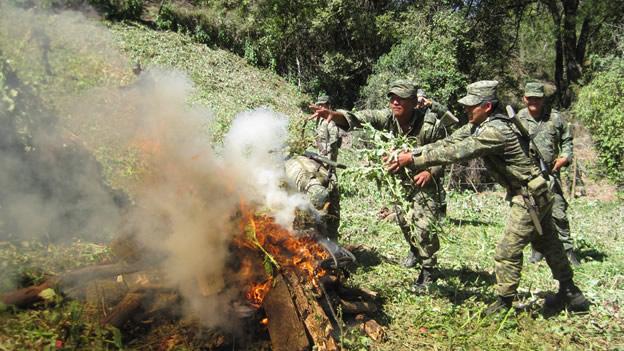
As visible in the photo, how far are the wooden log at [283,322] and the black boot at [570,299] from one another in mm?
2815

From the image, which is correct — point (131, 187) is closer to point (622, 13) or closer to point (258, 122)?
point (258, 122)

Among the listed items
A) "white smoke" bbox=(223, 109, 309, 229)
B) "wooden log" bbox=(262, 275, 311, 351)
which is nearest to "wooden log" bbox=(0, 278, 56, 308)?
"wooden log" bbox=(262, 275, 311, 351)

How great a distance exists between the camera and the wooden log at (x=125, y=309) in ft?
11.6

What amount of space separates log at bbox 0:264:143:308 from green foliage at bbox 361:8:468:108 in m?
13.9

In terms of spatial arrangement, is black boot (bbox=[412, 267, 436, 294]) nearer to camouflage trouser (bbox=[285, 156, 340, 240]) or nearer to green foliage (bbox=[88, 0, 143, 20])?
camouflage trouser (bbox=[285, 156, 340, 240])

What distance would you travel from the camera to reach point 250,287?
4023 millimetres

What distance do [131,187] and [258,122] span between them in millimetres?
1796

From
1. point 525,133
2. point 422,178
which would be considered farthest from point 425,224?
point 525,133

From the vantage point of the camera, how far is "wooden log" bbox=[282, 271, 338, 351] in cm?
367

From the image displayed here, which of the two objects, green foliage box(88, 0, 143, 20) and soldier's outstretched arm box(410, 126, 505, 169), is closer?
soldier's outstretched arm box(410, 126, 505, 169)

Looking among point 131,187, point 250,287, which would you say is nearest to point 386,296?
point 250,287

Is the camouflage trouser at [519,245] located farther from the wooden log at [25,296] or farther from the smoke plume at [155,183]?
the wooden log at [25,296]

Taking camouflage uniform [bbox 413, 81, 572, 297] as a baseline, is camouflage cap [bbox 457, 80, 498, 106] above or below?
above

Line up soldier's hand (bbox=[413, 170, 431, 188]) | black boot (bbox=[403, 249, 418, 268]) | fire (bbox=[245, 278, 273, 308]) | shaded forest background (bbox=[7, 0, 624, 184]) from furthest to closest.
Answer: shaded forest background (bbox=[7, 0, 624, 184]) → black boot (bbox=[403, 249, 418, 268]) → soldier's hand (bbox=[413, 170, 431, 188]) → fire (bbox=[245, 278, 273, 308])
